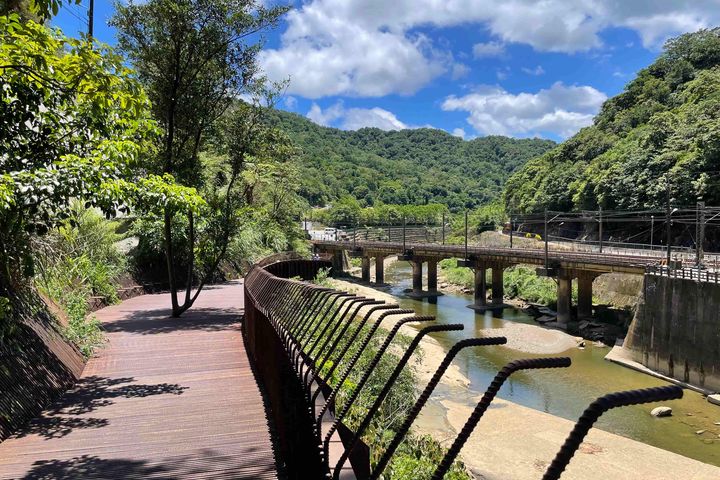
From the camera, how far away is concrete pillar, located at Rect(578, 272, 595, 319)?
32.3 m

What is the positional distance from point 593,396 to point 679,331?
5.06 meters

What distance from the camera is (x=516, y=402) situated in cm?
1823

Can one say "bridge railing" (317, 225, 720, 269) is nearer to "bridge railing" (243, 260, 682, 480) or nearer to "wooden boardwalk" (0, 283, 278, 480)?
"wooden boardwalk" (0, 283, 278, 480)

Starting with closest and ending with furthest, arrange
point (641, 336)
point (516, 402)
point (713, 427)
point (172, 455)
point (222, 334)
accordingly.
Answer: point (172, 455) < point (222, 334) < point (713, 427) < point (516, 402) < point (641, 336)

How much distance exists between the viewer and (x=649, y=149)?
160 ft

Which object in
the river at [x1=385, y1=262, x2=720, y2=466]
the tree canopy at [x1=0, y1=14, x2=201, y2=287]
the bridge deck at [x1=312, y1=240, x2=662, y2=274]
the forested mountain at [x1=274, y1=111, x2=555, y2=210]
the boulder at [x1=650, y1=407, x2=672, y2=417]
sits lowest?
the river at [x1=385, y1=262, x2=720, y2=466]

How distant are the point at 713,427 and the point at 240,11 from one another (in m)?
18.0

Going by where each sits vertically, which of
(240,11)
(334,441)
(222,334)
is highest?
(240,11)

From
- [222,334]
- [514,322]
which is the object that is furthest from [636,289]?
[222,334]

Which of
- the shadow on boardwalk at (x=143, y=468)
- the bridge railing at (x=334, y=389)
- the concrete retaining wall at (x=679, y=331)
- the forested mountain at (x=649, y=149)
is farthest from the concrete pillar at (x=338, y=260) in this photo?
the shadow on boardwalk at (x=143, y=468)

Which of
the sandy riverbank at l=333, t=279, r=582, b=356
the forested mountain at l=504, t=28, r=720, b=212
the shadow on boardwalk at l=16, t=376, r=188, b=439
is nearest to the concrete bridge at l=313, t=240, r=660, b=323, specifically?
the sandy riverbank at l=333, t=279, r=582, b=356

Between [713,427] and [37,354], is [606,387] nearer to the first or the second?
[713,427]

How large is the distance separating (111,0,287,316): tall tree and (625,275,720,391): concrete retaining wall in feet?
60.2

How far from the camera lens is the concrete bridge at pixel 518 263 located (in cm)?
3008
